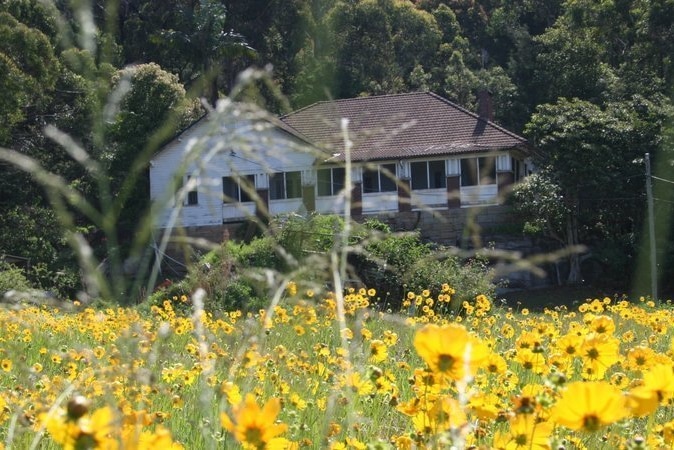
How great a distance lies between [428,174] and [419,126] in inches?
68.7

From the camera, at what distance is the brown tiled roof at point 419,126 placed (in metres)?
23.7

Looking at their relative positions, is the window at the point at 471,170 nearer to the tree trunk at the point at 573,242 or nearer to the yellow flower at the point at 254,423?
the tree trunk at the point at 573,242

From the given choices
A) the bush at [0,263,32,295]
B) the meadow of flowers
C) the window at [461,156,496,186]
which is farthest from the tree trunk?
the meadow of flowers

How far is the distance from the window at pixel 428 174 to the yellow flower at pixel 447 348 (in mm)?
22945

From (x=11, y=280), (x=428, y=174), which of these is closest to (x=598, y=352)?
(x=11, y=280)

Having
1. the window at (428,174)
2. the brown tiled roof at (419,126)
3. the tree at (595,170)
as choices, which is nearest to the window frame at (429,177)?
the window at (428,174)

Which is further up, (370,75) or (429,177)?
(370,75)

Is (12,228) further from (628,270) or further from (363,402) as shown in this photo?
(363,402)

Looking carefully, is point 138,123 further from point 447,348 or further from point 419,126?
point 447,348

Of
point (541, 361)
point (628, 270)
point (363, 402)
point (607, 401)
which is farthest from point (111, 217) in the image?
point (628, 270)

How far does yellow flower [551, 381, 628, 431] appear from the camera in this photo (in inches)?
52.2

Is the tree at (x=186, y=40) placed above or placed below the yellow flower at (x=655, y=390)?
above

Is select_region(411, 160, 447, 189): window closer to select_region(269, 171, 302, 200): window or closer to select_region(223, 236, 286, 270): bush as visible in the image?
select_region(269, 171, 302, 200): window

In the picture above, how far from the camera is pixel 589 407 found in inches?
52.8
